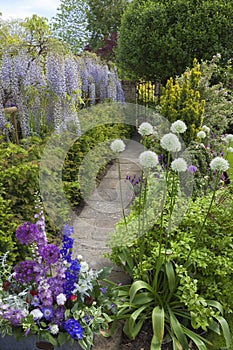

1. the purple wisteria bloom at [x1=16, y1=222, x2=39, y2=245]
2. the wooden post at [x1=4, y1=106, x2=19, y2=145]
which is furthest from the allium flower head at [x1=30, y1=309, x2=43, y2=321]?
the wooden post at [x1=4, y1=106, x2=19, y2=145]

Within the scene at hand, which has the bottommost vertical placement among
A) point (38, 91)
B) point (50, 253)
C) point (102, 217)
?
point (102, 217)

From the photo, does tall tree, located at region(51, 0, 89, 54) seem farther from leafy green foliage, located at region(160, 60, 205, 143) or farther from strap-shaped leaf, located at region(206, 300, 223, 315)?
strap-shaped leaf, located at region(206, 300, 223, 315)

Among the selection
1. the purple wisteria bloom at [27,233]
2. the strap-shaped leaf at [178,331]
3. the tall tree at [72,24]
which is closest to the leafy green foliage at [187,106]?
the strap-shaped leaf at [178,331]

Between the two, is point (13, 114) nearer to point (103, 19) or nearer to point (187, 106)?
point (187, 106)

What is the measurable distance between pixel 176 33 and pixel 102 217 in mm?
4075

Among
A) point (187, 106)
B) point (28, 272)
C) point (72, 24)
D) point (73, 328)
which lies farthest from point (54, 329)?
point (72, 24)

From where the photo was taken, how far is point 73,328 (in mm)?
1748

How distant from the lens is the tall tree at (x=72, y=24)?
13938mm

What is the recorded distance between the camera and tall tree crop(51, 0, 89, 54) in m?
13.9

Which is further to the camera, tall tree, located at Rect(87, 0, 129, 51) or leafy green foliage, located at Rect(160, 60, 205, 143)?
tall tree, located at Rect(87, 0, 129, 51)

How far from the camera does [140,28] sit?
260 inches

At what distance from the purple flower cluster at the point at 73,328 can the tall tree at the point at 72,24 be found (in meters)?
13.1

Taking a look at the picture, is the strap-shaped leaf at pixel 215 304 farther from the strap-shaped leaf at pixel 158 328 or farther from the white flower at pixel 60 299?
the white flower at pixel 60 299

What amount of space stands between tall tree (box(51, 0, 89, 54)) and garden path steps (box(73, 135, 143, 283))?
1012 cm
